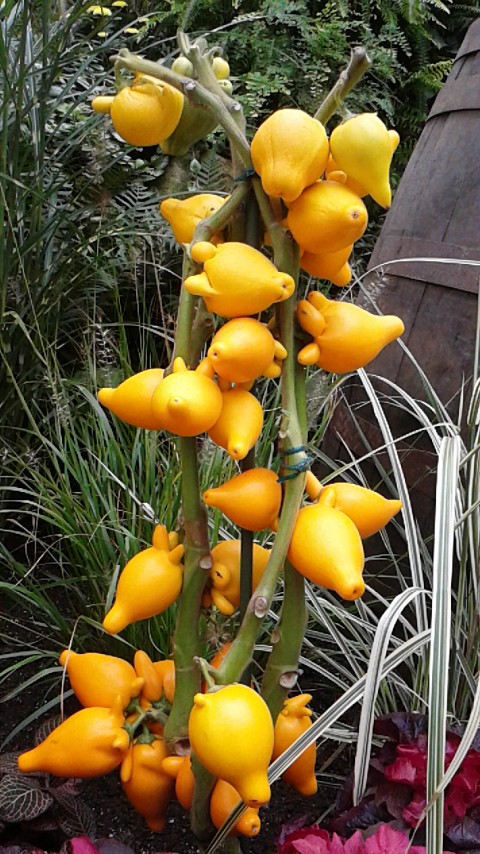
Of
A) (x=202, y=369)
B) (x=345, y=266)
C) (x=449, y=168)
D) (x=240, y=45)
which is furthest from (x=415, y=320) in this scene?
(x=240, y=45)

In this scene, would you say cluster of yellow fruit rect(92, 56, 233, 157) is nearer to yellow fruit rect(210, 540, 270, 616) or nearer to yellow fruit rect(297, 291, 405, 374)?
yellow fruit rect(297, 291, 405, 374)

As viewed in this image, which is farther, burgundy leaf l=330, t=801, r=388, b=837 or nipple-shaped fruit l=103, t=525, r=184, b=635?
burgundy leaf l=330, t=801, r=388, b=837

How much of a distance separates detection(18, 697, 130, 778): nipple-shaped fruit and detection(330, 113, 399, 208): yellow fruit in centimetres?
40

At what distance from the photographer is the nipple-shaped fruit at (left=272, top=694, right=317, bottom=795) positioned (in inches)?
21.6

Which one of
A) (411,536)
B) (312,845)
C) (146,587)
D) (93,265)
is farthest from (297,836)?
(93,265)

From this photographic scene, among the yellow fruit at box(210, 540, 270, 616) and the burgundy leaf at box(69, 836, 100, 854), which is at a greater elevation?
the yellow fruit at box(210, 540, 270, 616)

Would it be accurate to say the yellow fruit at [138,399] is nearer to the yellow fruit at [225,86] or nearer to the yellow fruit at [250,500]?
the yellow fruit at [250,500]

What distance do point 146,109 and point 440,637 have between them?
38 cm

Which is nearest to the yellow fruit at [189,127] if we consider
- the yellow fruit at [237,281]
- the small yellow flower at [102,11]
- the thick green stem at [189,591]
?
the yellow fruit at [237,281]

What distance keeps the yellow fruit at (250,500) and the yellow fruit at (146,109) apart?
0.22 metres

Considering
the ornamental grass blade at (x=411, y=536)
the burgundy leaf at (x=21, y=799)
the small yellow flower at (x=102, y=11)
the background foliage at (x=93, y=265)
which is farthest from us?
the small yellow flower at (x=102, y=11)

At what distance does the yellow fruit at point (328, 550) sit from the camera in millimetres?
414

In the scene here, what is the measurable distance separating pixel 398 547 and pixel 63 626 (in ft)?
1.47

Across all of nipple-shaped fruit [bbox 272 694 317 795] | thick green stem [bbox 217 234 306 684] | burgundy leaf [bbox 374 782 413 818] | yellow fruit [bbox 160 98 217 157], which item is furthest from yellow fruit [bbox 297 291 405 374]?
burgundy leaf [bbox 374 782 413 818]
